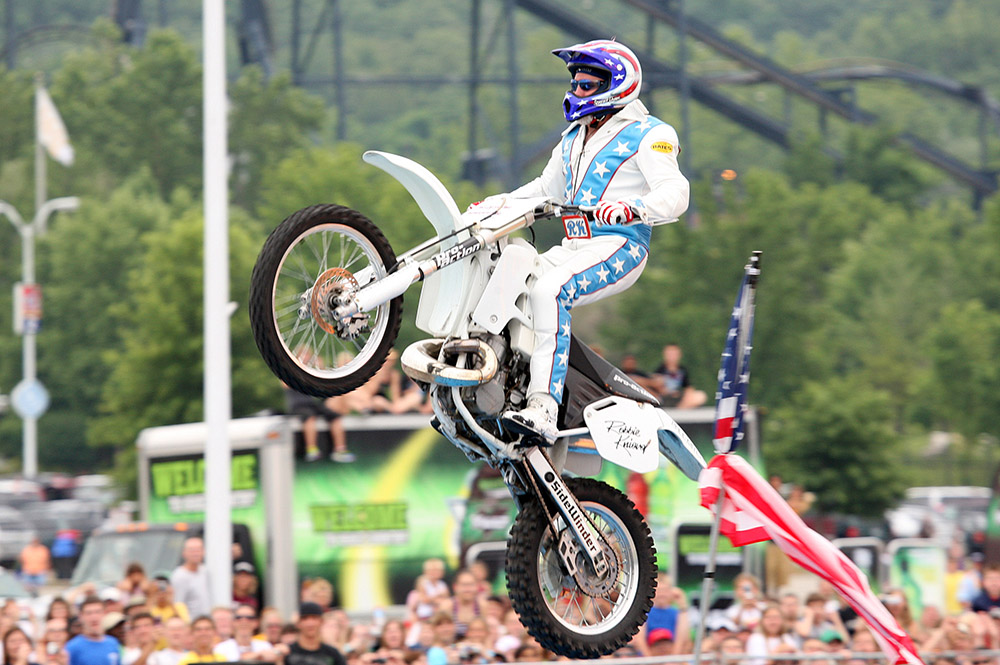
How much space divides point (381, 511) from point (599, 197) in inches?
322

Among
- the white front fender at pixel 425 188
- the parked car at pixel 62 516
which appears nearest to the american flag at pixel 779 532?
the white front fender at pixel 425 188

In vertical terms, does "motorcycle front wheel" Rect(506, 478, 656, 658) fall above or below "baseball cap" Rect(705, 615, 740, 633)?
above

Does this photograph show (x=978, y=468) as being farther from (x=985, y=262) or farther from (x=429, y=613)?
(x=429, y=613)

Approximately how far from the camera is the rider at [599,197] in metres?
6.31

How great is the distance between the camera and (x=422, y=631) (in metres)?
10.9

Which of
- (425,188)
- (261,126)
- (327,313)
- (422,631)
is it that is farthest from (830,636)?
(261,126)

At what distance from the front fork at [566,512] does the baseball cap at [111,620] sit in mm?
4720

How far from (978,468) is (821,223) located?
8.70 meters

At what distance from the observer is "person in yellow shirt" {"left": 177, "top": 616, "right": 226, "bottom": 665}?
32.9ft

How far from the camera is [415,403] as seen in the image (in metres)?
14.2

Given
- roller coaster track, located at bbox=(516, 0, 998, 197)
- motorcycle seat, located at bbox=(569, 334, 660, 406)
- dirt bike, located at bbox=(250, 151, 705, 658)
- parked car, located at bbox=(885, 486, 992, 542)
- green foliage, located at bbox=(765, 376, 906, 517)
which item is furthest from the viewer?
roller coaster track, located at bbox=(516, 0, 998, 197)

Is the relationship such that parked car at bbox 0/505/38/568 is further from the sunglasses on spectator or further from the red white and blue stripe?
the sunglasses on spectator
